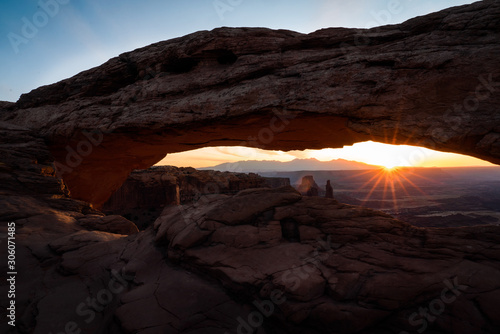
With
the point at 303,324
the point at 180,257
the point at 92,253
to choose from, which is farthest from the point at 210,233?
the point at 92,253

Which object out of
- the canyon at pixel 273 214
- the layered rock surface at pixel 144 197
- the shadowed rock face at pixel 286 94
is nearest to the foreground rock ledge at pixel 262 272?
the canyon at pixel 273 214

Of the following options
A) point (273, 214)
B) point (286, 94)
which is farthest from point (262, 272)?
point (286, 94)

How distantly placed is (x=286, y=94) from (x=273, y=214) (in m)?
4.36

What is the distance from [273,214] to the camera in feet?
23.7

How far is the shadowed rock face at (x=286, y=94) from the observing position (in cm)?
639

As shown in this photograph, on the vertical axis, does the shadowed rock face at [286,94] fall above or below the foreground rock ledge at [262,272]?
above

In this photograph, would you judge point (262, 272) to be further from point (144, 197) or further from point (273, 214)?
point (144, 197)

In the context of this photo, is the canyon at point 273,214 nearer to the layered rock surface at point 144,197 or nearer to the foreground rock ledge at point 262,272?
the foreground rock ledge at point 262,272

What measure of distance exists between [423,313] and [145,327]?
583 cm

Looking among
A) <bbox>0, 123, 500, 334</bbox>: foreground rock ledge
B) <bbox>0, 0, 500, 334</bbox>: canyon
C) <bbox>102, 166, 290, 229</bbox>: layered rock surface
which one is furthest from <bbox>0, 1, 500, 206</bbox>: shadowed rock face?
<bbox>102, 166, 290, 229</bbox>: layered rock surface

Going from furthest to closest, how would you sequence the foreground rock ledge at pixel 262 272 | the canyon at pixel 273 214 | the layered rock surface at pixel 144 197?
1. the layered rock surface at pixel 144 197
2. the canyon at pixel 273 214
3. the foreground rock ledge at pixel 262 272

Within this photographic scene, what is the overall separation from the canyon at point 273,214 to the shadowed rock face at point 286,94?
0.05 m

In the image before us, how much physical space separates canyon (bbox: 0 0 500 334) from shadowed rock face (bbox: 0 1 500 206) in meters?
0.05

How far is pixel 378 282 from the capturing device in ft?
16.8
